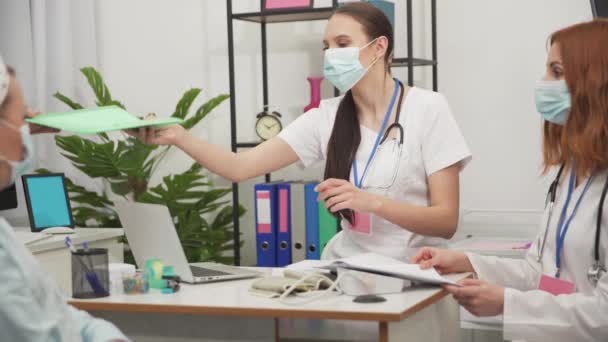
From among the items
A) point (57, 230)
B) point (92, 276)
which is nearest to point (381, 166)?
point (92, 276)

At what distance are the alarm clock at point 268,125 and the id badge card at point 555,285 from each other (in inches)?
75.6

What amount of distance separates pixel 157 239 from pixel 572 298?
0.99 m

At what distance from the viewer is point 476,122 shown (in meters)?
3.75

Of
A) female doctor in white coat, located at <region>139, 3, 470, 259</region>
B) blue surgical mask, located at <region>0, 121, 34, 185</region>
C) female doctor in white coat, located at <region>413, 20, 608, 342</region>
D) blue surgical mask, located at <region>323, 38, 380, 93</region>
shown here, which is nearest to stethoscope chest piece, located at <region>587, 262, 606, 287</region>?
female doctor in white coat, located at <region>413, 20, 608, 342</region>

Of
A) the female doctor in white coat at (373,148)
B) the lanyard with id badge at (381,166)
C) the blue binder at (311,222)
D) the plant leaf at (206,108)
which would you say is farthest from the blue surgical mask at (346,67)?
the plant leaf at (206,108)

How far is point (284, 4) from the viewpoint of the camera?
146 inches

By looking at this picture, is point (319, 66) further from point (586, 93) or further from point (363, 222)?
point (586, 93)

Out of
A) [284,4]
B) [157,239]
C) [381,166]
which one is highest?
[284,4]

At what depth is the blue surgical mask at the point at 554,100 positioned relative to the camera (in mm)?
2160

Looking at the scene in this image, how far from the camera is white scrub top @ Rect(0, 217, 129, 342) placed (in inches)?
54.0

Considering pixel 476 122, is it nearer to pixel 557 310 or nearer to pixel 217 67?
pixel 217 67

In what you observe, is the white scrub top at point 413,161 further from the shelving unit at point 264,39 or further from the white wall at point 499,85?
the white wall at point 499,85

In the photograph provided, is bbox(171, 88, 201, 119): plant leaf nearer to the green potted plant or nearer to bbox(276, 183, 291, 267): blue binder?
the green potted plant

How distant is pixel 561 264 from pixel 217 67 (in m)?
2.46
